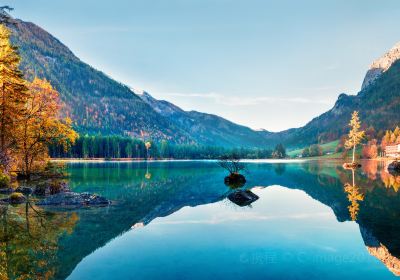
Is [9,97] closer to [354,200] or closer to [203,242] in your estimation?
[203,242]

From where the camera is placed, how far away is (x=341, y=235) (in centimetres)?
2239

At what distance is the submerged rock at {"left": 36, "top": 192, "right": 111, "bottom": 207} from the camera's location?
32947mm

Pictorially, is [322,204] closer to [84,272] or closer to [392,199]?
[392,199]

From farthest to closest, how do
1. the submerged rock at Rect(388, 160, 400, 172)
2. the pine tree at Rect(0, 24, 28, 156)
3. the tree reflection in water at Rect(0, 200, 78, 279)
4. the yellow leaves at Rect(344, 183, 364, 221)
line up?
the submerged rock at Rect(388, 160, 400, 172) < the pine tree at Rect(0, 24, 28, 156) < the yellow leaves at Rect(344, 183, 364, 221) < the tree reflection in water at Rect(0, 200, 78, 279)

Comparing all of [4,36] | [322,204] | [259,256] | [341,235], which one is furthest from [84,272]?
[4,36]

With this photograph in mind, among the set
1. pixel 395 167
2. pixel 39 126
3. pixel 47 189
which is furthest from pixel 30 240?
pixel 395 167

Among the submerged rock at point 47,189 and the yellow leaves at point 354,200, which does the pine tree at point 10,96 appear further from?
the yellow leaves at point 354,200

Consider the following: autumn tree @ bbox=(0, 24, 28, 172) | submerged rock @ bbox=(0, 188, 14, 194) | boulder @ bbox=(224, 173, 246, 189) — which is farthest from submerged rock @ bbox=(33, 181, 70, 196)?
boulder @ bbox=(224, 173, 246, 189)

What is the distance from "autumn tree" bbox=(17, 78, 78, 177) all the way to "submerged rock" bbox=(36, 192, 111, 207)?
67.0 ft

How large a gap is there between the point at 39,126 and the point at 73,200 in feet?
88.3

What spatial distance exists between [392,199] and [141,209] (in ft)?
95.5

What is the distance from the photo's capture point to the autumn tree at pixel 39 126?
176ft

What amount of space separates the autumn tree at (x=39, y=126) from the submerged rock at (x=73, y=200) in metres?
20.4

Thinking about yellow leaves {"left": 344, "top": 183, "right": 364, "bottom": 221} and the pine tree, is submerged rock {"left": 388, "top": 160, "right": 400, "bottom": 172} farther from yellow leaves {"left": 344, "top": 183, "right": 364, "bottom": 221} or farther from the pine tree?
the pine tree
